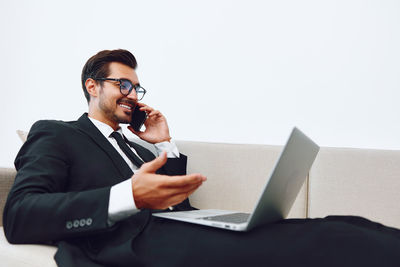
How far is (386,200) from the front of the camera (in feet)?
4.99

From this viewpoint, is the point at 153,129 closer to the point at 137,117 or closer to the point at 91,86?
the point at 137,117

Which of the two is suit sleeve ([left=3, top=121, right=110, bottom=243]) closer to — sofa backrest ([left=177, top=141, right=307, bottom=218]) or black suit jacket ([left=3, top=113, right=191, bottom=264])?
black suit jacket ([left=3, top=113, right=191, bottom=264])

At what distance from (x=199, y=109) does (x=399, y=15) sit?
1.28 m

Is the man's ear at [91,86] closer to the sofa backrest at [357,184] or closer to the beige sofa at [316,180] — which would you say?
the beige sofa at [316,180]

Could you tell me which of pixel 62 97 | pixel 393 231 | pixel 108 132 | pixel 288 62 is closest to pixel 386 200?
pixel 393 231

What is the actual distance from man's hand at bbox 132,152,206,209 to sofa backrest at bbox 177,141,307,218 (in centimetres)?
88

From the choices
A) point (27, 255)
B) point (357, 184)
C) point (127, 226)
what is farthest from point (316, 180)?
point (27, 255)

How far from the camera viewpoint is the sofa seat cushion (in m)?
0.95


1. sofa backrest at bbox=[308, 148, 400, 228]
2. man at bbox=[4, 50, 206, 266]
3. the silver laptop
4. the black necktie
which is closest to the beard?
man at bbox=[4, 50, 206, 266]

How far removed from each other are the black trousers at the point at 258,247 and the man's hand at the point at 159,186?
0.12m

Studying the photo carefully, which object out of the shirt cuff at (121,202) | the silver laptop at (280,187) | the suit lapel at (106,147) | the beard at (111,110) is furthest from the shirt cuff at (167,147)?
the shirt cuff at (121,202)

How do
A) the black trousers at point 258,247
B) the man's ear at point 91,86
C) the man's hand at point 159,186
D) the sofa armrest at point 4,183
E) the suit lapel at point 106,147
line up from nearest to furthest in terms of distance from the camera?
the black trousers at point 258,247
the man's hand at point 159,186
the suit lapel at point 106,147
the sofa armrest at point 4,183
the man's ear at point 91,86

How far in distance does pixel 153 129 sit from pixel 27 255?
3.38 ft

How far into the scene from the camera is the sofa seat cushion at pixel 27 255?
95 cm
